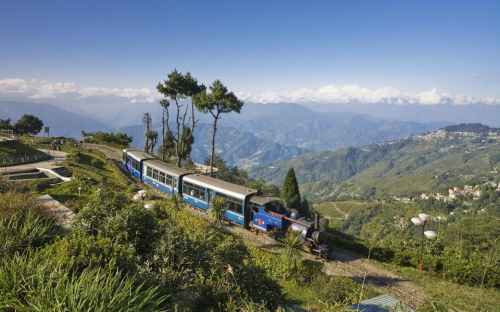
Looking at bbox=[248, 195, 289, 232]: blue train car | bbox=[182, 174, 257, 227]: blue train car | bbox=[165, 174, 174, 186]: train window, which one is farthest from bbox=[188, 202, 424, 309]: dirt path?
bbox=[165, 174, 174, 186]: train window

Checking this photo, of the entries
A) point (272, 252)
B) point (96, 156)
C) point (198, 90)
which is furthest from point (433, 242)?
point (96, 156)

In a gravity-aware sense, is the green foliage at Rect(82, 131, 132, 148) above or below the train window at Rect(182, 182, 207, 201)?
above

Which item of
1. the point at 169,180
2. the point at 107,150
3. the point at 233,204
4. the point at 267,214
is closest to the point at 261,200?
the point at 267,214

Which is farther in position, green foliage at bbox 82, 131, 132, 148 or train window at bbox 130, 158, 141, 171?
green foliage at bbox 82, 131, 132, 148

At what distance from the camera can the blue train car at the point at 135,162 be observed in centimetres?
3216

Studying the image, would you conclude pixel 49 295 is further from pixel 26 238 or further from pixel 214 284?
pixel 214 284

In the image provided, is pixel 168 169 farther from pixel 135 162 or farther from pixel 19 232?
pixel 19 232

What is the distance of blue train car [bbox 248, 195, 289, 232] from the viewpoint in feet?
65.2

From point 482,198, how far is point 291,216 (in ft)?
541

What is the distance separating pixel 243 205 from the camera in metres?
21.0

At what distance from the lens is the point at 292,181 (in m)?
34.8

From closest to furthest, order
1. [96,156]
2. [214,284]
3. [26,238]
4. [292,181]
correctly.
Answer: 1. [26,238]
2. [214,284]
3. [292,181]
4. [96,156]

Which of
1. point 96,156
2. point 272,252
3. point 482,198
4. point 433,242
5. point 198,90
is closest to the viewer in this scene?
point 272,252

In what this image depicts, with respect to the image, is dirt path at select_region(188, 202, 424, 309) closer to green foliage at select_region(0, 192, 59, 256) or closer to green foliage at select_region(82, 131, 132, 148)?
green foliage at select_region(0, 192, 59, 256)
